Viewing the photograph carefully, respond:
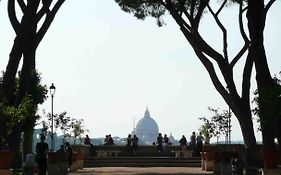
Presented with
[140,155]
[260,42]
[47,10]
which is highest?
[47,10]

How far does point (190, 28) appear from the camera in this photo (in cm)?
2723

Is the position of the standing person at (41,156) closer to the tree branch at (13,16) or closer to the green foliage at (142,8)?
the tree branch at (13,16)

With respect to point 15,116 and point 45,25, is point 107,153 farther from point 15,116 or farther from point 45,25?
point 15,116

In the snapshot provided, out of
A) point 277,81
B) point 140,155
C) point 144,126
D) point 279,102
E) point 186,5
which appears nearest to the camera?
point 279,102

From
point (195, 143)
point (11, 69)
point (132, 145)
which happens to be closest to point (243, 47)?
point (11, 69)

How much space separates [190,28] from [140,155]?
1500 cm

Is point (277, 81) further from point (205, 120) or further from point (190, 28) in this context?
point (205, 120)

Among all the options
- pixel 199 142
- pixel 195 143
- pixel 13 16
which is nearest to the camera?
pixel 13 16

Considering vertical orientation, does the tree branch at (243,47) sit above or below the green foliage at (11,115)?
above

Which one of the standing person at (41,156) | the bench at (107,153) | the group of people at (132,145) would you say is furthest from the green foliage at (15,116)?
the bench at (107,153)

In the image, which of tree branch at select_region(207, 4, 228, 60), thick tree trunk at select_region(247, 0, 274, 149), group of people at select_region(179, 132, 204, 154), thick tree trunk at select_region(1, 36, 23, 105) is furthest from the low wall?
thick tree trunk at select_region(247, 0, 274, 149)

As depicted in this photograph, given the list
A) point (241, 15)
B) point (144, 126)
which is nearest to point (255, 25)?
point (241, 15)

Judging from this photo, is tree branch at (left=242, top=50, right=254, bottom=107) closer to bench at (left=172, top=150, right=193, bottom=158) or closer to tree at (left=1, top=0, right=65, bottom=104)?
tree at (left=1, top=0, right=65, bottom=104)

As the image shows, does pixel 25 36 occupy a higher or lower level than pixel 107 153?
higher
